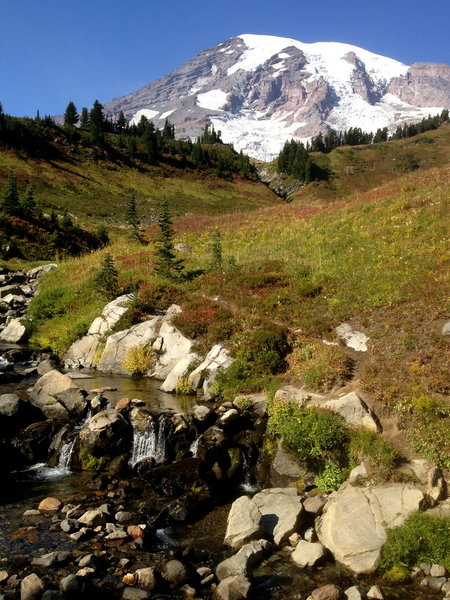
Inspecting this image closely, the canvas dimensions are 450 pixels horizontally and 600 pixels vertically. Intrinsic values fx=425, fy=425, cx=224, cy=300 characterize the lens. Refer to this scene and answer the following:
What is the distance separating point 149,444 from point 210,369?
530cm

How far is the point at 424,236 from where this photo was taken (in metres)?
26.0

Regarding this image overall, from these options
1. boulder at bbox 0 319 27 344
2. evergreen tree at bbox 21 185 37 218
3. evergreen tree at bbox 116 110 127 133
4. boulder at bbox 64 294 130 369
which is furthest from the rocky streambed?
evergreen tree at bbox 116 110 127 133

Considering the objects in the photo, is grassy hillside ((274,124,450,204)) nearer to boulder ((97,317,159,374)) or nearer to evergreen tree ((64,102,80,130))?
evergreen tree ((64,102,80,130))

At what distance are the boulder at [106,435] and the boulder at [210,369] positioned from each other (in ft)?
14.7

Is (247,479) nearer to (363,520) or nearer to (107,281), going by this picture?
(363,520)

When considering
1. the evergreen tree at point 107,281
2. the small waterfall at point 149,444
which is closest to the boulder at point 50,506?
the small waterfall at point 149,444

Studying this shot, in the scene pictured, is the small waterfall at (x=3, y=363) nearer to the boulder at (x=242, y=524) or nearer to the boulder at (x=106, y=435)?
the boulder at (x=106, y=435)

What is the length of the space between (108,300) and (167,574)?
19647 mm

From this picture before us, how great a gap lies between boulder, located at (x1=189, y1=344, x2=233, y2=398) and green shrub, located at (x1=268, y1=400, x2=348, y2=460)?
14.5 feet

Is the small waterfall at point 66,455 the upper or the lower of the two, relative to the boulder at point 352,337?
lower

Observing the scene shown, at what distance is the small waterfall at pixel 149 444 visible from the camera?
42.5 feet

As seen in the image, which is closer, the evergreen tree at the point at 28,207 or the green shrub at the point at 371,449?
the green shrub at the point at 371,449

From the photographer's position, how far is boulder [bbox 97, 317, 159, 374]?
21.0 metres

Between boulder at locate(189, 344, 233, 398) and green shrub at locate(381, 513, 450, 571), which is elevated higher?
boulder at locate(189, 344, 233, 398)
